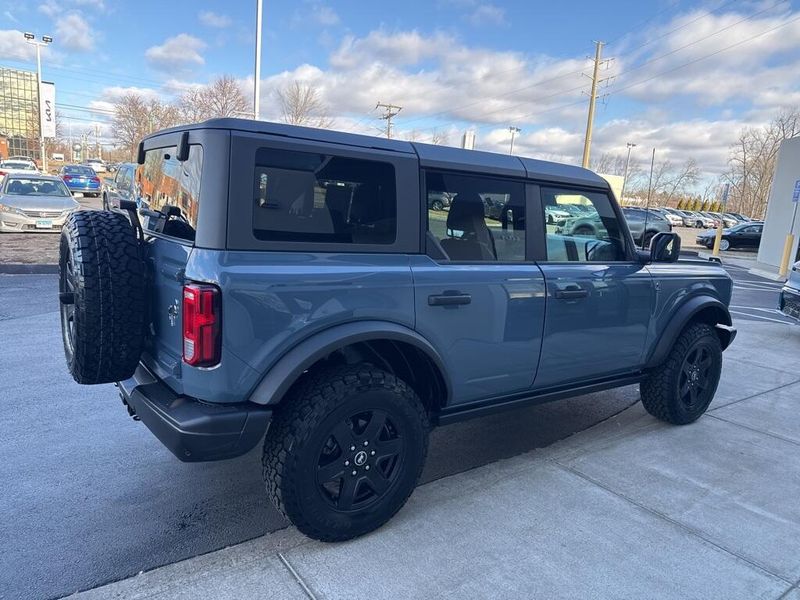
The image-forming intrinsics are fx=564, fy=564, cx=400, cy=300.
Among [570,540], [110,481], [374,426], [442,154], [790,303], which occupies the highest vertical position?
[442,154]

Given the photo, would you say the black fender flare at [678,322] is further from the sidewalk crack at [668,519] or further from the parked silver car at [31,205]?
the parked silver car at [31,205]

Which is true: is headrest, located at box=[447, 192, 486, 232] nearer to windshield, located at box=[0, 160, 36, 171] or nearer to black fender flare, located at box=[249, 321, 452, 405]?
black fender flare, located at box=[249, 321, 452, 405]

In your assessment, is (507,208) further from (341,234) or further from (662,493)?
(662,493)

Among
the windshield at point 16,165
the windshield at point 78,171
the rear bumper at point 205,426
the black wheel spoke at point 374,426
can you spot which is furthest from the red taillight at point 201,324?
the windshield at point 16,165

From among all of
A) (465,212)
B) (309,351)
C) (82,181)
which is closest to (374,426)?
(309,351)

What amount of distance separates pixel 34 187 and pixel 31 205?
1.30 metres

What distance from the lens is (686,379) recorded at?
4473 millimetres

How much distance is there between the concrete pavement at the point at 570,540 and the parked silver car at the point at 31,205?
12932 millimetres

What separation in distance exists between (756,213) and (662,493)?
6228cm

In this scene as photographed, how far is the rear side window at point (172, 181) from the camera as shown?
8.18ft

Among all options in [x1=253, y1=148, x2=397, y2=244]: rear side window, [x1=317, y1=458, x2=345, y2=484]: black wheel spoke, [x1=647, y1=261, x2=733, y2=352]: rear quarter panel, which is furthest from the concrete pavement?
[x1=253, y1=148, x2=397, y2=244]: rear side window

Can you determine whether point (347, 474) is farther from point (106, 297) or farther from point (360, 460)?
point (106, 297)

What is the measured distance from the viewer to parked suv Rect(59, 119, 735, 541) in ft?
7.82

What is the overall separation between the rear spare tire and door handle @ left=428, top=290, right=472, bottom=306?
55.2 inches
